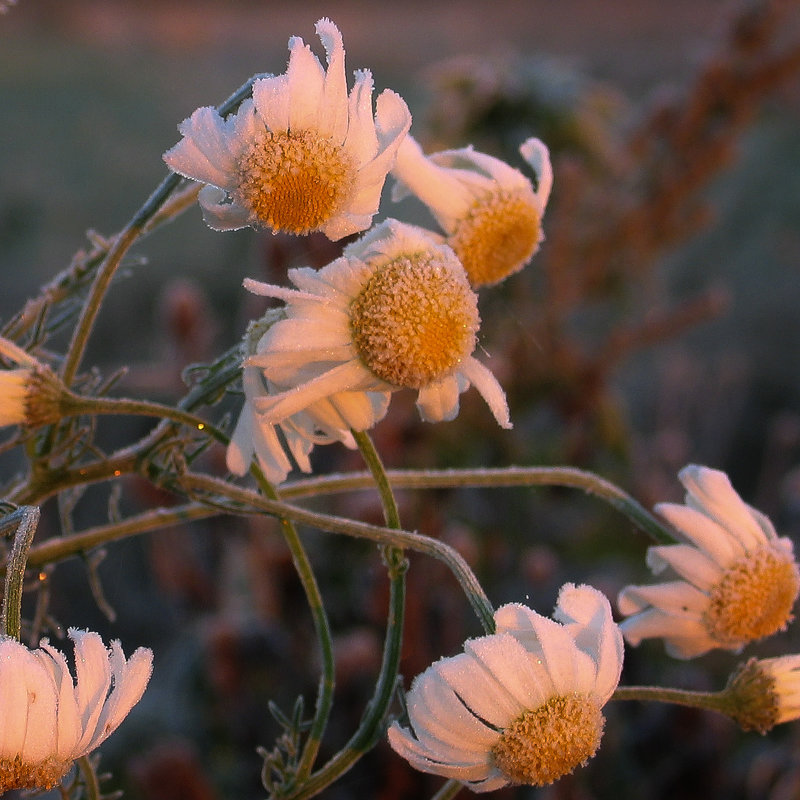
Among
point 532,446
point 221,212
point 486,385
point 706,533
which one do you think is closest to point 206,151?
point 221,212

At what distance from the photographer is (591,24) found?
4305mm

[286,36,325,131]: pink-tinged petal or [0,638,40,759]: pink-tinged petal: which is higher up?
[286,36,325,131]: pink-tinged petal

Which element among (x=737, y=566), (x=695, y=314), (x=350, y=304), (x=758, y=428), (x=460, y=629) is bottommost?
(x=758, y=428)

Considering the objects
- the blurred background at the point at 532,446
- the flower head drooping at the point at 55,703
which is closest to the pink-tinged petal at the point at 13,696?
the flower head drooping at the point at 55,703

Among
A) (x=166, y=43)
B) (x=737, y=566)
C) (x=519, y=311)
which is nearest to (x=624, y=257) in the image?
(x=519, y=311)

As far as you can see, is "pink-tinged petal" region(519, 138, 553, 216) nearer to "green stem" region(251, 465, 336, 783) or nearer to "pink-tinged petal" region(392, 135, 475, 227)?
"pink-tinged petal" region(392, 135, 475, 227)

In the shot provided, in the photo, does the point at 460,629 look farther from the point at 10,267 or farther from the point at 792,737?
the point at 10,267

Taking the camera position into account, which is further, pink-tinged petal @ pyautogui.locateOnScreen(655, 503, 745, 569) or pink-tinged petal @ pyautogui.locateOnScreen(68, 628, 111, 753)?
pink-tinged petal @ pyautogui.locateOnScreen(655, 503, 745, 569)

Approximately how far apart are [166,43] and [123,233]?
3967 mm

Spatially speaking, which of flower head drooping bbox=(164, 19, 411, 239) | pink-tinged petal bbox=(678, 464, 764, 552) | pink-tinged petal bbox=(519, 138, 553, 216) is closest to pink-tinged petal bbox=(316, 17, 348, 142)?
flower head drooping bbox=(164, 19, 411, 239)

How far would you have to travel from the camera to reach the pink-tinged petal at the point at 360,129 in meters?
0.36

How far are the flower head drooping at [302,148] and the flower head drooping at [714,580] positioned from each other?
0.19 metres

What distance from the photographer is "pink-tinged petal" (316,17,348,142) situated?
13.8 inches

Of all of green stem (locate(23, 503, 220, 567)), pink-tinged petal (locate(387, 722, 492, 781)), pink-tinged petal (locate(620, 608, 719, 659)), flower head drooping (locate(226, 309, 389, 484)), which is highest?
flower head drooping (locate(226, 309, 389, 484))
